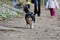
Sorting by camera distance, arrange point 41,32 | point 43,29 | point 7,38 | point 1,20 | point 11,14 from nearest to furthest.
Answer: point 7,38, point 41,32, point 43,29, point 1,20, point 11,14

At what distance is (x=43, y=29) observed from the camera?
10328 millimetres

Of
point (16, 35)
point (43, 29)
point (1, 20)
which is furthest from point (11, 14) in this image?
point (16, 35)

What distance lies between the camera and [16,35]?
8922 mm

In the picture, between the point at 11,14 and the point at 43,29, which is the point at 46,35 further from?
the point at 11,14

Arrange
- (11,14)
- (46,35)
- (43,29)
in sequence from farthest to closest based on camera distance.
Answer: (11,14) < (43,29) < (46,35)

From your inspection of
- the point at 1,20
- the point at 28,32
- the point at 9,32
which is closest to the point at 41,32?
the point at 28,32

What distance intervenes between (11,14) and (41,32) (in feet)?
15.8

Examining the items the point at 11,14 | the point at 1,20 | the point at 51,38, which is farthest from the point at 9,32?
the point at 11,14

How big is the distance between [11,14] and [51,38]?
19.7ft

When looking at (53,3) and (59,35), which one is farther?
(53,3)

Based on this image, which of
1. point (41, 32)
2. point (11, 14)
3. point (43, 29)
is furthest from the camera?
point (11, 14)

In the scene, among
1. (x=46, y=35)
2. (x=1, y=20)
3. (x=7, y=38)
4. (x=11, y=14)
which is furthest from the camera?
(x=11, y=14)

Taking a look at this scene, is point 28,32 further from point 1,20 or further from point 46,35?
point 1,20

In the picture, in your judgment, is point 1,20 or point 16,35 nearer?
point 16,35
